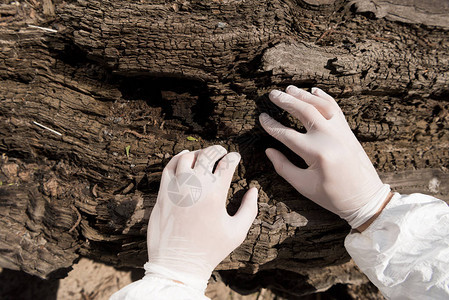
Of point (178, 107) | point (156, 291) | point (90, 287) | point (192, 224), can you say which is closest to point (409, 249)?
point (192, 224)

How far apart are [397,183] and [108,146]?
2575 mm

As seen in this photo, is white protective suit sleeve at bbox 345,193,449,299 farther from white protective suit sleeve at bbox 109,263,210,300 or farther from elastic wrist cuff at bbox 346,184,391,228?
white protective suit sleeve at bbox 109,263,210,300

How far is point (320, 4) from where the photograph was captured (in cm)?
214

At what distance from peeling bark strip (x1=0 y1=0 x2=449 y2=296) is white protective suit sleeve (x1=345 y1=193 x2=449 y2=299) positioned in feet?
1.13

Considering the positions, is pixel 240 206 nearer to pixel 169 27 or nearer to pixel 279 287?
pixel 169 27

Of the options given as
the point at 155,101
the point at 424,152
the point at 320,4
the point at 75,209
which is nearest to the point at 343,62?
the point at 320,4

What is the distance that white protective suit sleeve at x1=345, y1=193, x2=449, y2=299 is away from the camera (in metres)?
1.72

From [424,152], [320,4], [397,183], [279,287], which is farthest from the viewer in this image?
[279,287]

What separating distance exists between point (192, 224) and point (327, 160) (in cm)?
113

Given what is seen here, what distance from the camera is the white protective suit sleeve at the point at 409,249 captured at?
1.72m

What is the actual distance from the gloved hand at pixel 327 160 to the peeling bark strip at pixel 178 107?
0.15 meters

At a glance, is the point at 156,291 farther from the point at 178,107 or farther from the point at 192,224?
the point at 178,107

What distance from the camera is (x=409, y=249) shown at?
1811 mm

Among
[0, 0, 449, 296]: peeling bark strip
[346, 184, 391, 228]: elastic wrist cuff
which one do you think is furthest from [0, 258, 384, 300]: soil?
[346, 184, 391, 228]: elastic wrist cuff
